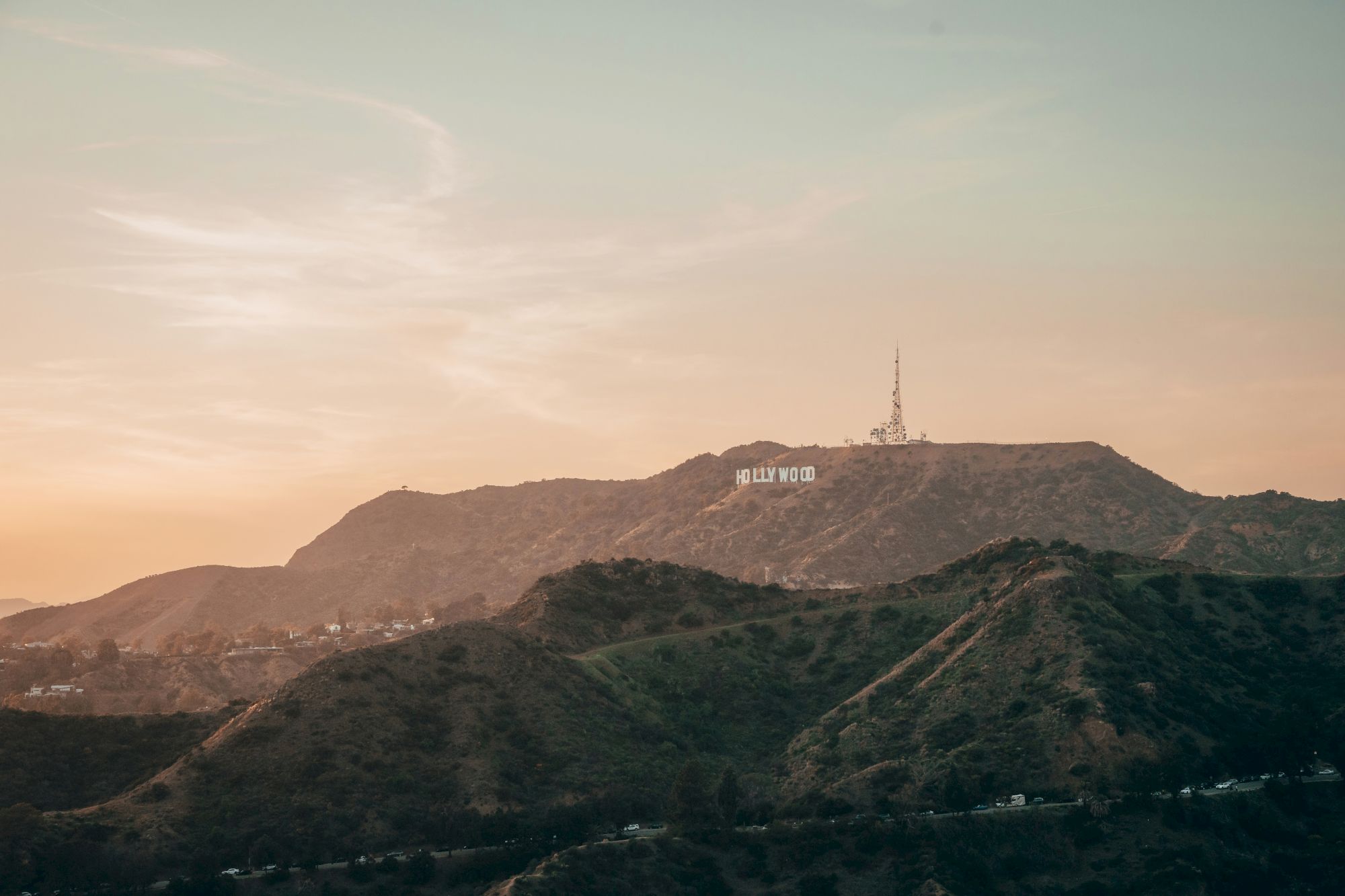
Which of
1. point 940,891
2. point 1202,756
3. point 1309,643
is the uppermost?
point 1309,643

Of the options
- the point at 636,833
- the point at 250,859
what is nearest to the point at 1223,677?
the point at 636,833

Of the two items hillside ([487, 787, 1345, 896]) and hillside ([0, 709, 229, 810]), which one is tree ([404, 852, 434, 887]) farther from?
hillside ([0, 709, 229, 810])

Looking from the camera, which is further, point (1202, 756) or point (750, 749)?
point (750, 749)

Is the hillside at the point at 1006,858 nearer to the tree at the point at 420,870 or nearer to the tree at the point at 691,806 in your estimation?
the tree at the point at 691,806

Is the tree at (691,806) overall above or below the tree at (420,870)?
above

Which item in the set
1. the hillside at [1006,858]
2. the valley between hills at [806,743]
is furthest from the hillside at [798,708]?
the hillside at [1006,858]

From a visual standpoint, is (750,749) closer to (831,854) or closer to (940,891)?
(831,854)
